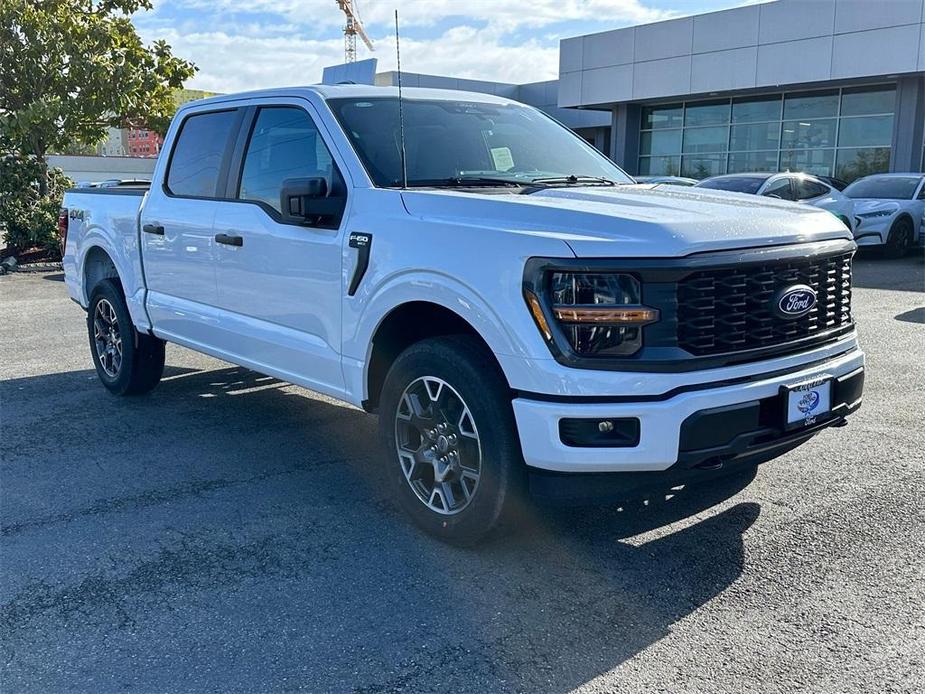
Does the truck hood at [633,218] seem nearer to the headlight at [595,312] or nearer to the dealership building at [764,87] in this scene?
the headlight at [595,312]

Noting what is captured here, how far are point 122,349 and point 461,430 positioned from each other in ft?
12.2

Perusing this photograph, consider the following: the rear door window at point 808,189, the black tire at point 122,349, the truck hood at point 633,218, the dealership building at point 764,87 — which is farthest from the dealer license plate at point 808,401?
the dealership building at point 764,87

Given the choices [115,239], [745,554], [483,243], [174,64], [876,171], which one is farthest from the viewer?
[876,171]

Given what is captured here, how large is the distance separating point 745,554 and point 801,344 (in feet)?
3.09

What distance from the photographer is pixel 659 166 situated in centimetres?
3206

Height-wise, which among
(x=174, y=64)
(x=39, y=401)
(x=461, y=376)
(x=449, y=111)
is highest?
(x=174, y=64)

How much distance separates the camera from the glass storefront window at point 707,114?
29656 mm

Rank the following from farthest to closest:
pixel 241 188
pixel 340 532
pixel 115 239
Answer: pixel 115 239 → pixel 241 188 → pixel 340 532

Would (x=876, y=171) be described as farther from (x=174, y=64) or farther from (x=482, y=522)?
(x=482, y=522)

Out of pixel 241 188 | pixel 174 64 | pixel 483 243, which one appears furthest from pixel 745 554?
pixel 174 64

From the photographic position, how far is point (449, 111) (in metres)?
4.88

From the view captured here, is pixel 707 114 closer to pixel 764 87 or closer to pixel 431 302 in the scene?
pixel 764 87

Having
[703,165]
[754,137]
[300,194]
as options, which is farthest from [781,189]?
[703,165]

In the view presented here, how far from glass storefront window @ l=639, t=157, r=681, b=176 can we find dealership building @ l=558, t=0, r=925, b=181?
51mm
